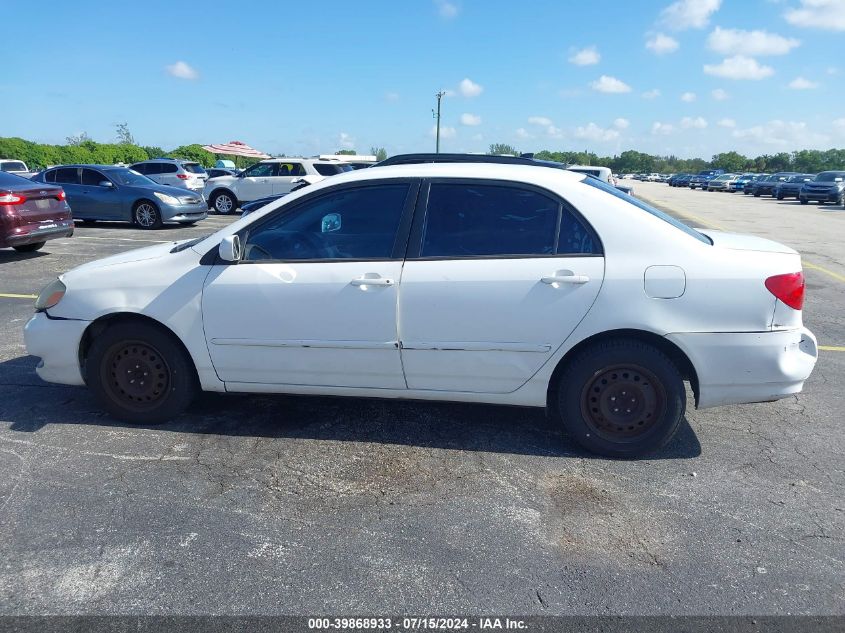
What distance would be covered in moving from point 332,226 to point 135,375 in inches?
61.9

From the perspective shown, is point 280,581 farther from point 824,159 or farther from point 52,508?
point 824,159

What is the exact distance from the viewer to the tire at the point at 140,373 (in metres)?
4.16

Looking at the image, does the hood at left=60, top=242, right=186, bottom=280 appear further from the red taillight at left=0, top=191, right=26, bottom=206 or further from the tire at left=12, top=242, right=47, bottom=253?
the tire at left=12, top=242, right=47, bottom=253

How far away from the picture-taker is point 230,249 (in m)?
3.91

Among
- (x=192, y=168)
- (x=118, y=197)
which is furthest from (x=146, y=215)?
(x=192, y=168)

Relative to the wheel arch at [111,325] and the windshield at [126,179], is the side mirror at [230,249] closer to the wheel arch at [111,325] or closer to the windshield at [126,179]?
the wheel arch at [111,325]

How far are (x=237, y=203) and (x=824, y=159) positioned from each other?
85.6 m

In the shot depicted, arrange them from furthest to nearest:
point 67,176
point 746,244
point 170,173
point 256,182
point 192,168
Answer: point 192,168, point 170,173, point 256,182, point 67,176, point 746,244

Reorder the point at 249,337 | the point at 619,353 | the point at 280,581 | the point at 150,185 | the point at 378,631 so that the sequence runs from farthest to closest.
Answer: the point at 150,185, the point at 249,337, the point at 619,353, the point at 280,581, the point at 378,631

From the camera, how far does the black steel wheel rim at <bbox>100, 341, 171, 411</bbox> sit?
13.8 ft

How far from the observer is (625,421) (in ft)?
12.6

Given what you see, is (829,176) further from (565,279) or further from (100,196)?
(565,279)

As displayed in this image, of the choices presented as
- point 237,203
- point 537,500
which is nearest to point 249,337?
point 537,500

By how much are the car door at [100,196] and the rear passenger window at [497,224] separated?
1379 cm
